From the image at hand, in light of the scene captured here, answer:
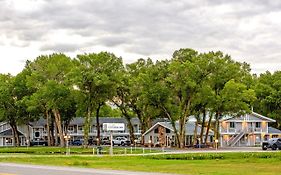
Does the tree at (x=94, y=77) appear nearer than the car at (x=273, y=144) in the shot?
No

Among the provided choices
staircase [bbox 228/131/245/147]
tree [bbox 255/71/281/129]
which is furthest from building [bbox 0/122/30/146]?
tree [bbox 255/71/281/129]

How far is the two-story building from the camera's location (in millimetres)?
106562

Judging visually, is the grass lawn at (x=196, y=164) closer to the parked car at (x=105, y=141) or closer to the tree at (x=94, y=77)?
the tree at (x=94, y=77)

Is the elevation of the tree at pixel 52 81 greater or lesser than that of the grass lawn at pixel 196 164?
greater

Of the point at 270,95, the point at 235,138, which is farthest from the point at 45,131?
the point at 270,95

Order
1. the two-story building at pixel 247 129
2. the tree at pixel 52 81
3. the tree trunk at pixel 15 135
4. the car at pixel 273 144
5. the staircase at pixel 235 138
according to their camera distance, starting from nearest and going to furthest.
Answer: the car at pixel 273 144
the tree at pixel 52 81
the staircase at pixel 235 138
the two-story building at pixel 247 129
the tree trunk at pixel 15 135

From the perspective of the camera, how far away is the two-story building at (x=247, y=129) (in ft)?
350

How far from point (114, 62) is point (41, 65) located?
13222mm

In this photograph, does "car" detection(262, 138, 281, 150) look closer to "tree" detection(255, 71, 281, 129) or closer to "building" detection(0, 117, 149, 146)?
"tree" detection(255, 71, 281, 129)

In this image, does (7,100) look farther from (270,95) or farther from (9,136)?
(270,95)

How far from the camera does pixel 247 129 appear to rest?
107 m

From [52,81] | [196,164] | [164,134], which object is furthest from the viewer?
[164,134]

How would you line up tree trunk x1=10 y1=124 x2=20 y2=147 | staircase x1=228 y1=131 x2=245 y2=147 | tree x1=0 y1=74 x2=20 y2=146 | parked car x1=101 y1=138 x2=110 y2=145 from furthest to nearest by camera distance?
1. parked car x1=101 y1=138 x2=110 y2=145
2. tree trunk x1=10 y1=124 x2=20 y2=147
3. tree x1=0 y1=74 x2=20 y2=146
4. staircase x1=228 y1=131 x2=245 y2=147

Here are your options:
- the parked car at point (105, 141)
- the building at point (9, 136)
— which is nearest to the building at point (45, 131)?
the building at point (9, 136)
